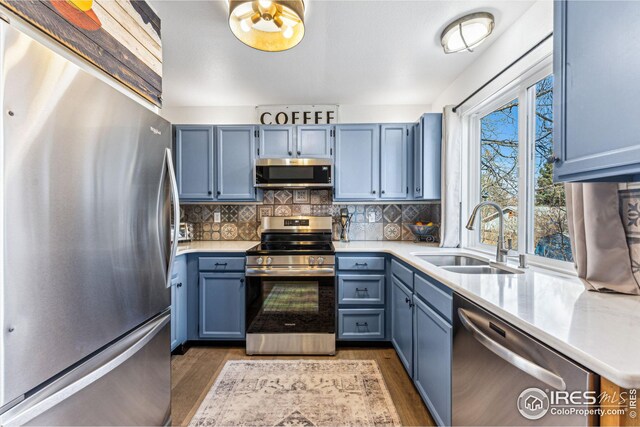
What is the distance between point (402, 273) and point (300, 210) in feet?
4.55

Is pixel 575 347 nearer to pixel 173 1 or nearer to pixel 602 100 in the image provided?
pixel 602 100

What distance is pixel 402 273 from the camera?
2059 mm

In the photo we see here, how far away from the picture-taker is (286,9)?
1430 mm

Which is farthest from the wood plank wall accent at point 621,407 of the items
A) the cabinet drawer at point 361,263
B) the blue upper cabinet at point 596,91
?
the cabinet drawer at point 361,263

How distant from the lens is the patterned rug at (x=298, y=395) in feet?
5.24

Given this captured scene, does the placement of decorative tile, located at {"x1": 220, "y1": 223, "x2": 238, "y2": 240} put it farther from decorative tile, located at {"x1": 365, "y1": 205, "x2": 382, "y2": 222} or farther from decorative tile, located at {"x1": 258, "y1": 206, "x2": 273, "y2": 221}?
decorative tile, located at {"x1": 365, "y1": 205, "x2": 382, "y2": 222}

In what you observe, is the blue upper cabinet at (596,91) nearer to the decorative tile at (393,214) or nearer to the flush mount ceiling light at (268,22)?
the flush mount ceiling light at (268,22)

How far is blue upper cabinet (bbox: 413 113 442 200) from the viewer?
257 cm

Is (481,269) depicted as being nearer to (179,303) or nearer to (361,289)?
(361,289)

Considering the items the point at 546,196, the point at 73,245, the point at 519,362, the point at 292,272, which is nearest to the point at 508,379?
the point at 519,362

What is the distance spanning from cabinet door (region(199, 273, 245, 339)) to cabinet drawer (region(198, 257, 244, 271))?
6cm

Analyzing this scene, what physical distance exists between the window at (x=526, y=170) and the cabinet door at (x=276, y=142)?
174 centimetres

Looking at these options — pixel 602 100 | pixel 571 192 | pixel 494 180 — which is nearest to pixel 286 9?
pixel 602 100

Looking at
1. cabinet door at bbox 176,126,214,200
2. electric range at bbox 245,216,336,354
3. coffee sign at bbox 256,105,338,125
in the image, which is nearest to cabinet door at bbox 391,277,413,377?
electric range at bbox 245,216,336,354
